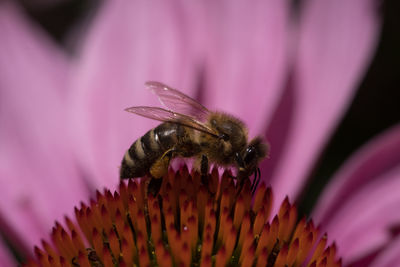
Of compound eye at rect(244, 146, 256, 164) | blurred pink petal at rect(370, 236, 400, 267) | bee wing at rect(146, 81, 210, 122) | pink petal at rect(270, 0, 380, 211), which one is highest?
pink petal at rect(270, 0, 380, 211)

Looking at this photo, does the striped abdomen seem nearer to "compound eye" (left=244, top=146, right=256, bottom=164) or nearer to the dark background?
"compound eye" (left=244, top=146, right=256, bottom=164)

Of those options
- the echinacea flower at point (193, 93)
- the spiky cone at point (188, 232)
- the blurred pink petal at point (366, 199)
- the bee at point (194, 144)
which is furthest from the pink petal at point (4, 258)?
the blurred pink petal at point (366, 199)

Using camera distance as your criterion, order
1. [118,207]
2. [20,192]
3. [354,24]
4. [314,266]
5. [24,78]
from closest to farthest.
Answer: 1. [314,266]
2. [118,207]
3. [354,24]
4. [20,192]
5. [24,78]

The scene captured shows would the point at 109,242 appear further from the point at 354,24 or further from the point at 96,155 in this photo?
the point at 354,24

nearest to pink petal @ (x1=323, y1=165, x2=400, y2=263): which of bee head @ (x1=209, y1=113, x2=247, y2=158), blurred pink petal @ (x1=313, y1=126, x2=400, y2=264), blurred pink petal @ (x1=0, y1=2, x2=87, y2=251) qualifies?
blurred pink petal @ (x1=313, y1=126, x2=400, y2=264)

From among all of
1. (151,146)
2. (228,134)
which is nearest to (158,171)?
(151,146)

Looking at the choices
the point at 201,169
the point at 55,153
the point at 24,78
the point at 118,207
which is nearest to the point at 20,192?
the point at 55,153

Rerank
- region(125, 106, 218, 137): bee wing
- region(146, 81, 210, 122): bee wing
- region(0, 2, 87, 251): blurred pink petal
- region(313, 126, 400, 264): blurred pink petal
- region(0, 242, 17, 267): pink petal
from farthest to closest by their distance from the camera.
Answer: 1. region(0, 2, 87, 251): blurred pink petal
2. region(0, 242, 17, 267): pink petal
3. region(313, 126, 400, 264): blurred pink petal
4. region(146, 81, 210, 122): bee wing
5. region(125, 106, 218, 137): bee wing
